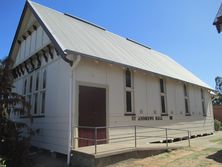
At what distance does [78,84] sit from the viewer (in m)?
9.90

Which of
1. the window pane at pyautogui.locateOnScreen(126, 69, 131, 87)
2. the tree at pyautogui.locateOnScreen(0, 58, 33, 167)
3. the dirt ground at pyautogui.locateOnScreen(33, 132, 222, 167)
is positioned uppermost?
the window pane at pyautogui.locateOnScreen(126, 69, 131, 87)

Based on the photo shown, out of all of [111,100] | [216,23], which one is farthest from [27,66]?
[216,23]

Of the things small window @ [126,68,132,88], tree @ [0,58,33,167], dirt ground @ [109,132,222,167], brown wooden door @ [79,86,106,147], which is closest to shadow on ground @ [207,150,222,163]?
dirt ground @ [109,132,222,167]

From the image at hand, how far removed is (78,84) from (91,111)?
1.32 m

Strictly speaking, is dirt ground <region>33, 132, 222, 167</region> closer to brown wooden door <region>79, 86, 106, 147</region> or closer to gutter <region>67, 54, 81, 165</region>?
gutter <region>67, 54, 81, 165</region>

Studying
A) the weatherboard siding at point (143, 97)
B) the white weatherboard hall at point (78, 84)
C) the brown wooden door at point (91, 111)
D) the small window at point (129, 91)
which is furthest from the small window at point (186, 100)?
the brown wooden door at point (91, 111)

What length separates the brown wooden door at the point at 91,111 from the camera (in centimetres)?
998

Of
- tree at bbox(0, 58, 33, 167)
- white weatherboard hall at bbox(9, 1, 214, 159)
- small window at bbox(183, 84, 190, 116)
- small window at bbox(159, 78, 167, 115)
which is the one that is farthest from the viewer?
small window at bbox(183, 84, 190, 116)

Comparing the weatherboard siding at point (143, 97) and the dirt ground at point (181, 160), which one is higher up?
the weatherboard siding at point (143, 97)

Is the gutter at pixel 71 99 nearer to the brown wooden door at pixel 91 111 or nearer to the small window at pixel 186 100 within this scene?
the brown wooden door at pixel 91 111

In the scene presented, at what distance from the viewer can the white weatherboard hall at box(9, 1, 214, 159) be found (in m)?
9.83

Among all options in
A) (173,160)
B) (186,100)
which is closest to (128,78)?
(173,160)

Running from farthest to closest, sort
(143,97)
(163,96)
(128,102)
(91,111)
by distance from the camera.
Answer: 1. (163,96)
2. (143,97)
3. (128,102)
4. (91,111)

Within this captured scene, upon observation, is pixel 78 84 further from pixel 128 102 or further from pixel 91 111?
pixel 128 102
